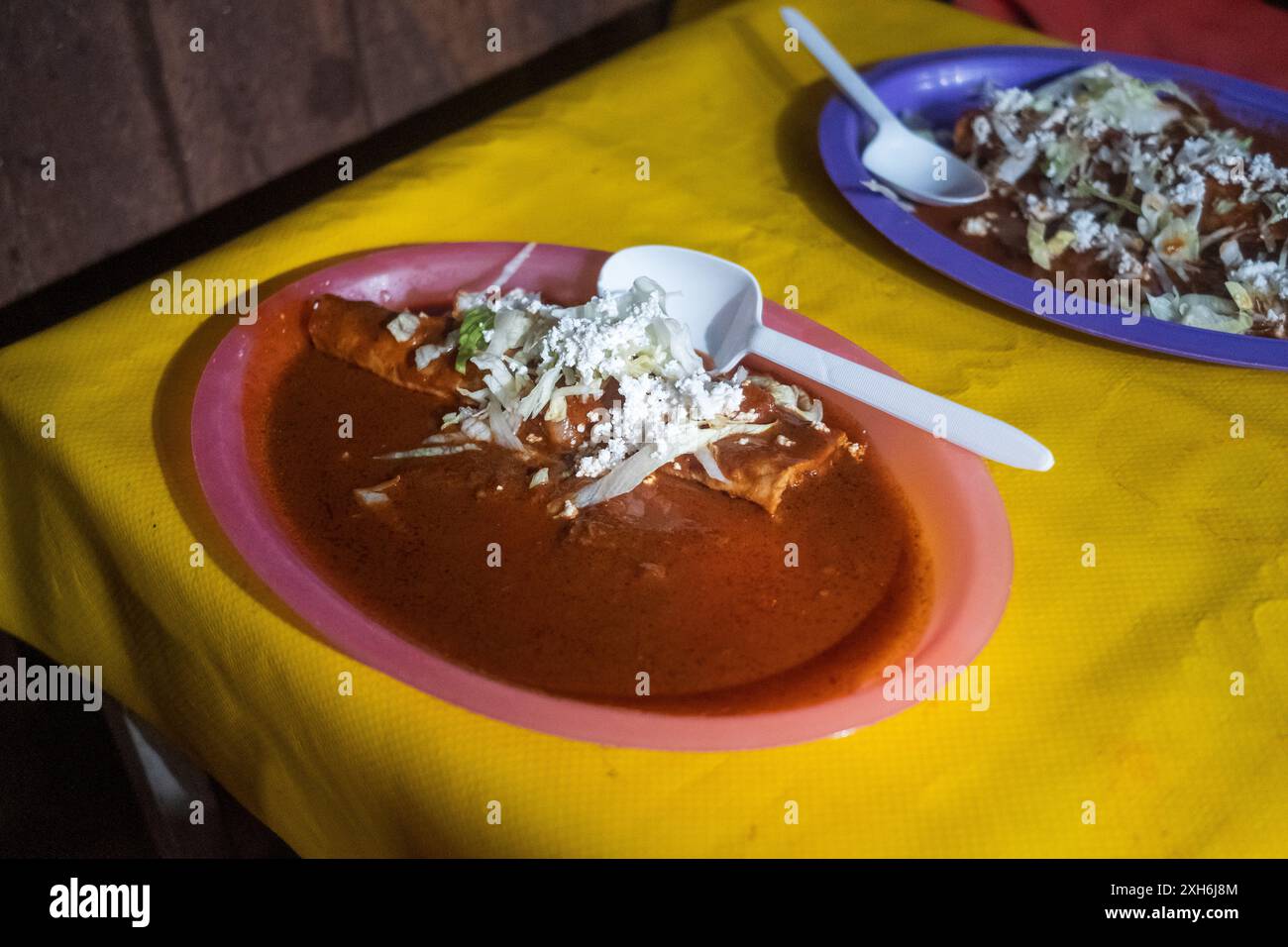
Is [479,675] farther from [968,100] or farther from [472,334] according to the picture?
[968,100]

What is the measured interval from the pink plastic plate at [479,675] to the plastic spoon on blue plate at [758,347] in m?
0.02

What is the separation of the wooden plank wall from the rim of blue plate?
1155 millimetres

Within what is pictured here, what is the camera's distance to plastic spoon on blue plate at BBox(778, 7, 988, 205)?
1.56m

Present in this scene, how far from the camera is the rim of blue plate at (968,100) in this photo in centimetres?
127

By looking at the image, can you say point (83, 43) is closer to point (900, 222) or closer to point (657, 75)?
point (657, 75)

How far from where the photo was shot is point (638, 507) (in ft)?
3.46
